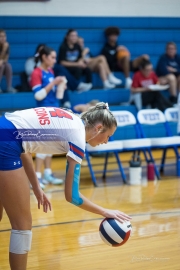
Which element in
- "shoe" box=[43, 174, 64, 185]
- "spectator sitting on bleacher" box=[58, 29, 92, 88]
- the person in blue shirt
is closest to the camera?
the person in blue shirt

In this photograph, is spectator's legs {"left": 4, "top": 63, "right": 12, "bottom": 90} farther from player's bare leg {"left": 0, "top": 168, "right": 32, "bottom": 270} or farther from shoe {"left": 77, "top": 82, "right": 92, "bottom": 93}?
player's bare leg {"left": 0, "top": 168, "right": 32, "bottom": 270}

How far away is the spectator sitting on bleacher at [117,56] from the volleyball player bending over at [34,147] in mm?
8282

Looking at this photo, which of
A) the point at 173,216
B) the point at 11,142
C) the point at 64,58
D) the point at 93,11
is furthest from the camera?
the point at 93,11

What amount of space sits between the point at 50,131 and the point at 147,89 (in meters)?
7.62

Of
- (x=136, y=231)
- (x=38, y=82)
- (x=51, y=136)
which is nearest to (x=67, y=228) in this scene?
(x=136, y=231)

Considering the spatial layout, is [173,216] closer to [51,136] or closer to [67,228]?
[67,228]

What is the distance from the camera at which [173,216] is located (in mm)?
5766

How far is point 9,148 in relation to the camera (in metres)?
3.43

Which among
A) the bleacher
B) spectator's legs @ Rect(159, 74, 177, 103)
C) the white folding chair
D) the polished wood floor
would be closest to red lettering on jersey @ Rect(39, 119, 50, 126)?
the polished wood floor

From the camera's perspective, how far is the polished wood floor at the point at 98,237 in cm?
429

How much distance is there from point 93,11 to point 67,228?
8.06m

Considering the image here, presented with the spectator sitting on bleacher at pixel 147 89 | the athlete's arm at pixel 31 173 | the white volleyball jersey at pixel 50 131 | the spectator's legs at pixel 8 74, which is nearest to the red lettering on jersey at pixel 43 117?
the white volleyball jersey at pixel 50 131

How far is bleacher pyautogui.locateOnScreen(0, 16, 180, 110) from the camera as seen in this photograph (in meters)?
11.2

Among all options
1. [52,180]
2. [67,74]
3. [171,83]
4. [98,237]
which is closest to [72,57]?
[67,74]
